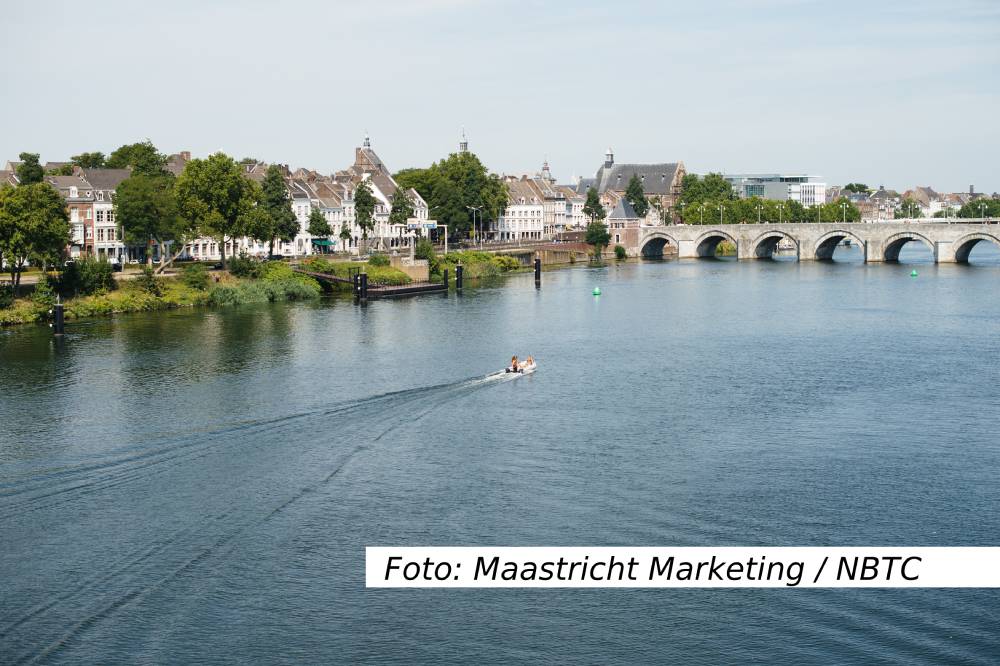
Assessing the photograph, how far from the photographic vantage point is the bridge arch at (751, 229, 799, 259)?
171175mm

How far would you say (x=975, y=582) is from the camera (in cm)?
3005

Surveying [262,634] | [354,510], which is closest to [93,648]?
[262,634]

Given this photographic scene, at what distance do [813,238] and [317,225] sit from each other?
7240 cm

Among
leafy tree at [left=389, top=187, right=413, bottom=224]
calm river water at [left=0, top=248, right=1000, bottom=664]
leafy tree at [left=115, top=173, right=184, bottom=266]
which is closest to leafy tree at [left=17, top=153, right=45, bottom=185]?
leafy tree at [left=115, top=173, right=184, bottom=266]

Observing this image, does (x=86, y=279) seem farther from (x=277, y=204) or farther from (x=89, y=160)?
(x=89, y=160)

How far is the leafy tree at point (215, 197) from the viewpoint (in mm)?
107125

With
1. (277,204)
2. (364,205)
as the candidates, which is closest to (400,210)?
(364,205)

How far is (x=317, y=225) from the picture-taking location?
14200 cm

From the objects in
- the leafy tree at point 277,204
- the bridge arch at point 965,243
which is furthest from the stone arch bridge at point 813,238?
the leafy tree at point 277,204

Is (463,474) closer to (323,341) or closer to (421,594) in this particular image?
(421,594)

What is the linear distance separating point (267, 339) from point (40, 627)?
48.7 m

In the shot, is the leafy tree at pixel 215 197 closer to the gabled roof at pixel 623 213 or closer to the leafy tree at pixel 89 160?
the leafy tree at pixel 89 160

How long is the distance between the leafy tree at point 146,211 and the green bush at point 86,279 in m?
15.6

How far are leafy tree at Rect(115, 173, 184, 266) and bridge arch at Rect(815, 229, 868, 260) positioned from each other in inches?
3667
